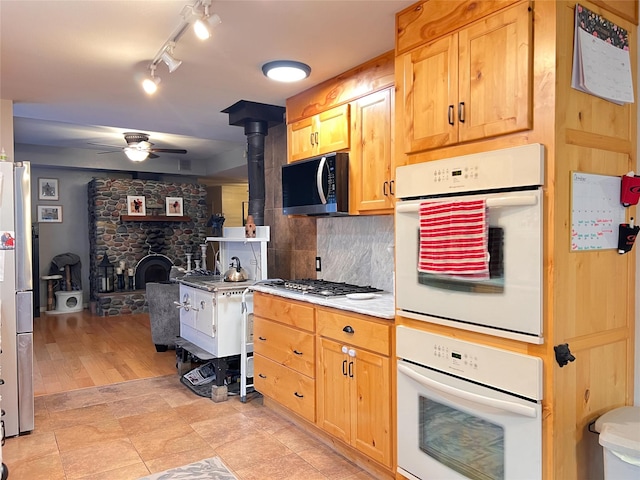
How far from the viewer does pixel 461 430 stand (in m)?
1.96

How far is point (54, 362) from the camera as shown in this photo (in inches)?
186

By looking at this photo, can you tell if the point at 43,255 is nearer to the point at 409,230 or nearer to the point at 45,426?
the point at 45,426

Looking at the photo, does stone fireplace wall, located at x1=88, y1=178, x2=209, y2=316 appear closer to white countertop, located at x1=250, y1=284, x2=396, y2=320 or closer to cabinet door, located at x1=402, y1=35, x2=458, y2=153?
white countertop, located at x1=250, y1=284, x2=396, y2=320

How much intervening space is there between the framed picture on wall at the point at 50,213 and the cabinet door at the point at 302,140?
5921 mm

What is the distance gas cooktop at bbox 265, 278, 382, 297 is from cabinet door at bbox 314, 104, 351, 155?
93 centimetres

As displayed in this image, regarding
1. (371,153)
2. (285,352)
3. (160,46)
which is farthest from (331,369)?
(160,46)

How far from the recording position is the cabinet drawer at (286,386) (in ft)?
9.46

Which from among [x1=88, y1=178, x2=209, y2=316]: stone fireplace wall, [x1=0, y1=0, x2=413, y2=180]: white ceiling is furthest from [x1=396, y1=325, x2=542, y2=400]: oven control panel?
[x1=88, y1=178, x2=209, y2=316]: stone fireplace wall

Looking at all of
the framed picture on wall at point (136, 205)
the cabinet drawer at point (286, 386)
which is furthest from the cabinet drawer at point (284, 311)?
the framed picture on wall at point (136, 205)

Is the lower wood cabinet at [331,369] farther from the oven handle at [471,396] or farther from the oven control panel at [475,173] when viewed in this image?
the oven control panel at [475,173]

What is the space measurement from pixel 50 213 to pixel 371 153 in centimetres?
688

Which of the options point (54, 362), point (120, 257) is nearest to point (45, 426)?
point (54, 362)

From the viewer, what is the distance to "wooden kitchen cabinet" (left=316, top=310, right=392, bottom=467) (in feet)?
7.64

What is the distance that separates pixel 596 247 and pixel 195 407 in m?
2.87
